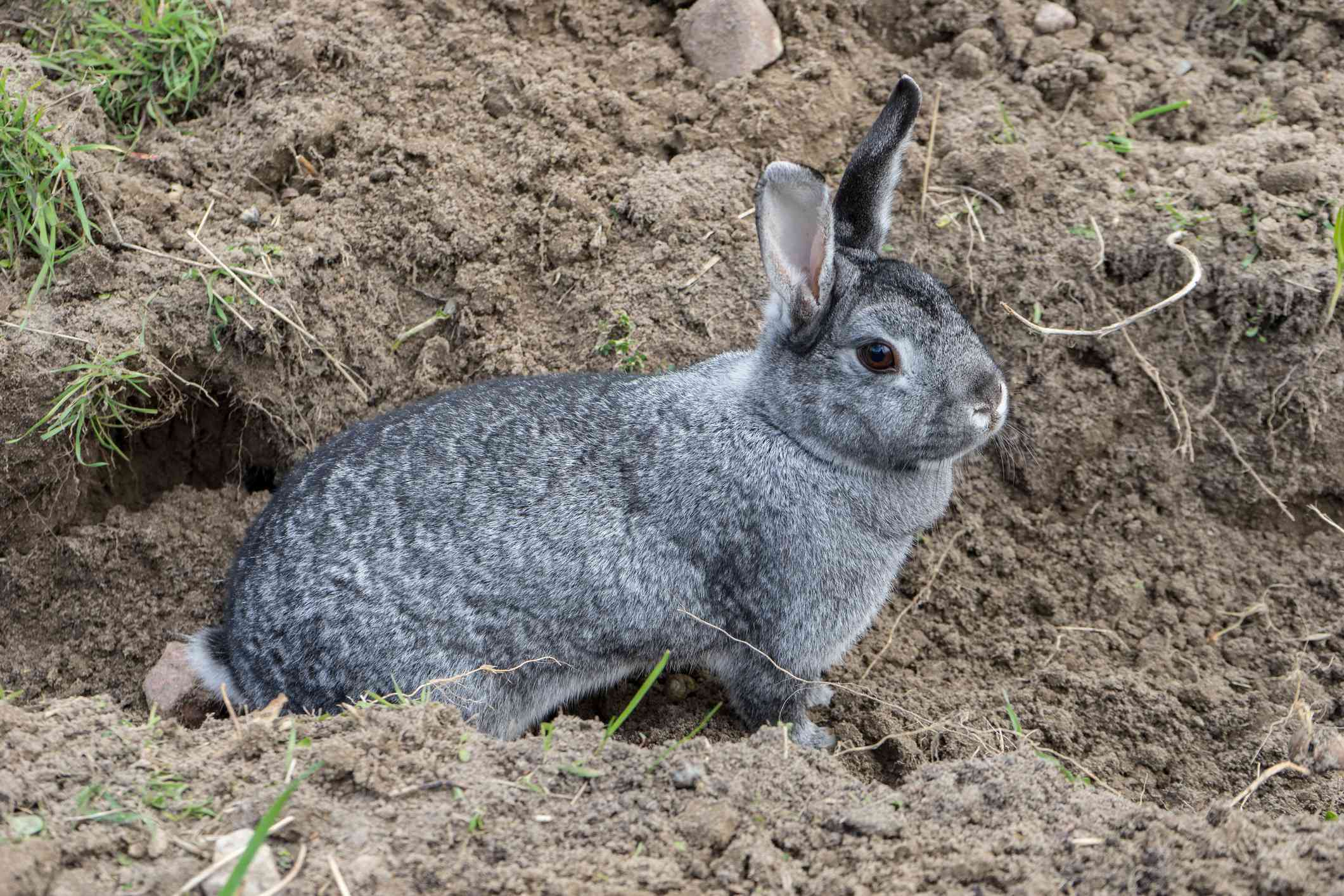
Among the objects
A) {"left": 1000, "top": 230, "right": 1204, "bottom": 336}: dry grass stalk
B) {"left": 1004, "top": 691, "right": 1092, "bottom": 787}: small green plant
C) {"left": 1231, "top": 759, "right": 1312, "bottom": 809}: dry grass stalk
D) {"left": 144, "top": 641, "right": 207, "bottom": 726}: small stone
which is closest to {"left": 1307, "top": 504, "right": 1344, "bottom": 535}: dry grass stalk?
{"left": 1000, "top": 230, "right": 1204, "bottom": 336}: dry grass stalk

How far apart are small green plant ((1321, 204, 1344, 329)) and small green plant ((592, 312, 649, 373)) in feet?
10.1

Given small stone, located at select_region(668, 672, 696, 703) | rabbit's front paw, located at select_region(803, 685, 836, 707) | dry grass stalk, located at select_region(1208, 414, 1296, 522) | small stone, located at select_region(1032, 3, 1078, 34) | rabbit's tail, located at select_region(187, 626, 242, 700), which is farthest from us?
small stone, located at select_region(1032, 3, 1078, 34)

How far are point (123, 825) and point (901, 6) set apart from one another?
555 centimetres

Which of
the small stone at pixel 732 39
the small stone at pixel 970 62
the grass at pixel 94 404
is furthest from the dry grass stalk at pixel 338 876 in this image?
the small stone at pixel 970 62

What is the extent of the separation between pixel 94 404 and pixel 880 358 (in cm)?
352

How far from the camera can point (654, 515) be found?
4.56m

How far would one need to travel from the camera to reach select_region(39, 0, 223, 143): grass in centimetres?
589

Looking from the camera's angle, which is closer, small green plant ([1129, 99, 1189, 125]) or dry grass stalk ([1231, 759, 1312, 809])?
dry grass stalk ([1231, 759, 1312, 809])

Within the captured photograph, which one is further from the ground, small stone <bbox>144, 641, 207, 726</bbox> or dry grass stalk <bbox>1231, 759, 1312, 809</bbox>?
dry grass stalk <bbox>1231, 759, 1312, 809</bbox>

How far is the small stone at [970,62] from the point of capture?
6199mm

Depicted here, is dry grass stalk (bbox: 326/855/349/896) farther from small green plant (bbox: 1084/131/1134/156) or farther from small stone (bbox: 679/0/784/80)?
small green plant (bbox: 1084/131/1134/156)

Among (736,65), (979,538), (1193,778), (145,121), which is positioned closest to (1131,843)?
(1193,778)

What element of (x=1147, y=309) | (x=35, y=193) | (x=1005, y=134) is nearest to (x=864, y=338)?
(x=1147, y=309)

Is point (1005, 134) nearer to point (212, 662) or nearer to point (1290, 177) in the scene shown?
point (1290, 177)
